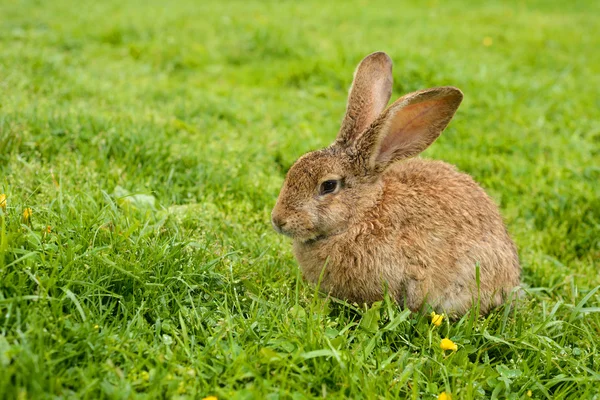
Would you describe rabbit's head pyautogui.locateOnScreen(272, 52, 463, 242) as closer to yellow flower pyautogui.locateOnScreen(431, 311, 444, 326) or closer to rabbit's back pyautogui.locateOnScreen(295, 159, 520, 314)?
rabbit's back pyautogui.locateOnScreen(295, 159, 520, 314)

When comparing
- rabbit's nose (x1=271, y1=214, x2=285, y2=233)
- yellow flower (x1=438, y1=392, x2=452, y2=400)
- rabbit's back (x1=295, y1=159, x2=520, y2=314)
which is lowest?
yellow flower (x1=438, y1=392, x2=452, y2=400)

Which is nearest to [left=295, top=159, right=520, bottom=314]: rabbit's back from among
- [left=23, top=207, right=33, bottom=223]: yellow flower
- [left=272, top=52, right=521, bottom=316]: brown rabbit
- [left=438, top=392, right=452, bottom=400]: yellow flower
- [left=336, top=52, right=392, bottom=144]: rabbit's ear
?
[left=272, top=52, right=521, bottom=316]: brown rabbit

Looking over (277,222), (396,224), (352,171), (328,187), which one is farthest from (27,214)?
(396,224)

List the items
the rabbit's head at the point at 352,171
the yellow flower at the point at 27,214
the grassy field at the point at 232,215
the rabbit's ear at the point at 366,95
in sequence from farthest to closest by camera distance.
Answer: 1. the rabbit's ear at the point at 366,95
2. the rabbit's head at the point at 352,171
3. the yellow flower at the point at 27,214
4. the grassy field at the point at 232,215

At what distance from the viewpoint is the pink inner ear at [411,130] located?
11.1 feet

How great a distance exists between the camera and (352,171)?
11.7 ft

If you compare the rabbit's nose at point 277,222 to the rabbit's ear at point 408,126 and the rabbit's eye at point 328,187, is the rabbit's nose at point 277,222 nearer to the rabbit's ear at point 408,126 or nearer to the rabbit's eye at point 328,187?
the rabbit's eye at point 328,187

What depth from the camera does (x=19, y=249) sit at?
273cm

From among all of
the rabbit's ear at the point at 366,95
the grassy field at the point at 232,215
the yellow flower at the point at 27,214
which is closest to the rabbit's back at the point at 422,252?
the grassy field at the point at 232,215

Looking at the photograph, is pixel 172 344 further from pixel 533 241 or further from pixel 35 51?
pixel 35 51

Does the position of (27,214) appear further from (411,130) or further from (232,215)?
(411,130)

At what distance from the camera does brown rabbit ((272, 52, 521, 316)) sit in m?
3.38

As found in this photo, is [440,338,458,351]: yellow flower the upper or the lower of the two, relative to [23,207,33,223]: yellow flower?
lower

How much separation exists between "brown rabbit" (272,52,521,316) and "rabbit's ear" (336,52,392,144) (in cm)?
7
